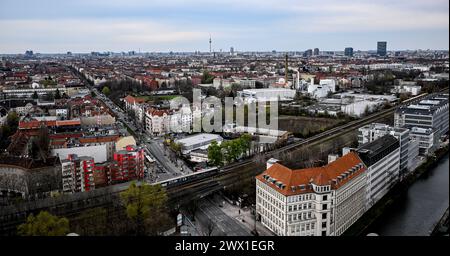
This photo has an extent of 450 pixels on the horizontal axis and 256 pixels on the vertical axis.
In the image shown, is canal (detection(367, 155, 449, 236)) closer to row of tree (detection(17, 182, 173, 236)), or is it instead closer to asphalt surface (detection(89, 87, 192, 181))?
row of tree (detection(17, 182, 173, 236))

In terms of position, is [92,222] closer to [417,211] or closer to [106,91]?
[417,211]

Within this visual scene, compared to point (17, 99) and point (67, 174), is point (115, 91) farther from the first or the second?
point (67, 174)

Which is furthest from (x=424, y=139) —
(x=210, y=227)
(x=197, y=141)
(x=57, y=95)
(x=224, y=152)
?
(x=57, y=95)

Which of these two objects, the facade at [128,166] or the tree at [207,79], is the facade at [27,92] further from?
the tree at [207,79]

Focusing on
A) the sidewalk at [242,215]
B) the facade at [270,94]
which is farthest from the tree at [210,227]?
the facade at [270,94]

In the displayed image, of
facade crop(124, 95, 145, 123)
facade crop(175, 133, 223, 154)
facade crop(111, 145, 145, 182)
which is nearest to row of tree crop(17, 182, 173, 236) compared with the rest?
facade crop(111, 145, 145, 182)

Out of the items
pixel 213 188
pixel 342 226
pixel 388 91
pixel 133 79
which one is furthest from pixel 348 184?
pixel 133 79
